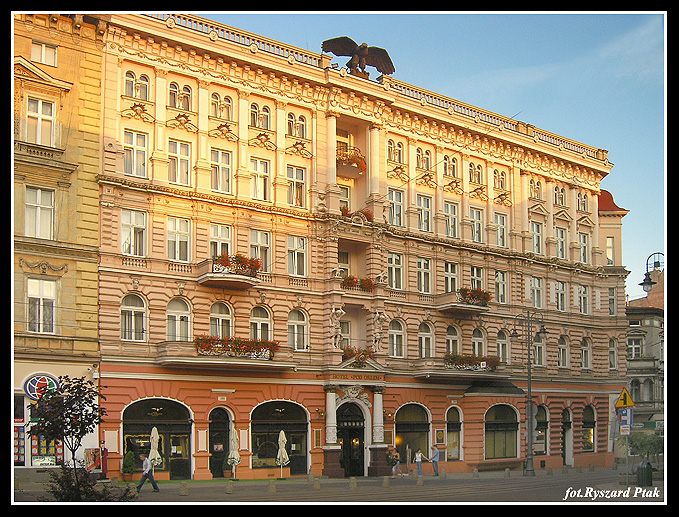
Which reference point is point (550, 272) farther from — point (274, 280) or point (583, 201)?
point (274, 280)

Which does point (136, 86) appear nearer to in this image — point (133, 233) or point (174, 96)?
point (174, 96)

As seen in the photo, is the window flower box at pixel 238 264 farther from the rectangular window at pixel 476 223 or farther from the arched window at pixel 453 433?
the rectangular window at pixel 476 223

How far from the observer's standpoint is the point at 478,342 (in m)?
56.5

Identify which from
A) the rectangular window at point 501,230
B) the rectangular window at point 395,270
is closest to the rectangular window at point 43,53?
the rectangular window at point 395,270


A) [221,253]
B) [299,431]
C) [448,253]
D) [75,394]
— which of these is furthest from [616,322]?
[75,394]

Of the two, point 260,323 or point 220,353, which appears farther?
point 260,323

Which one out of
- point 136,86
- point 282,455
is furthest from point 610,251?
A: point 136,86

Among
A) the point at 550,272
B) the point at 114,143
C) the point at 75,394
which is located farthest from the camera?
the point at 550,272

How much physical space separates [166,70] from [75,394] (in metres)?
20.3

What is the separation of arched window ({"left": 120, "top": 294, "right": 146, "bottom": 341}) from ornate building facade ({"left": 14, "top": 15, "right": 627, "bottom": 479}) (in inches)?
4.6

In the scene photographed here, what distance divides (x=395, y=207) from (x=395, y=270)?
12.7 feet

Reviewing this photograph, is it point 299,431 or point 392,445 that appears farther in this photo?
point 392,445

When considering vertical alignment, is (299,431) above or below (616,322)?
below

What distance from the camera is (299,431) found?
1827 inches
